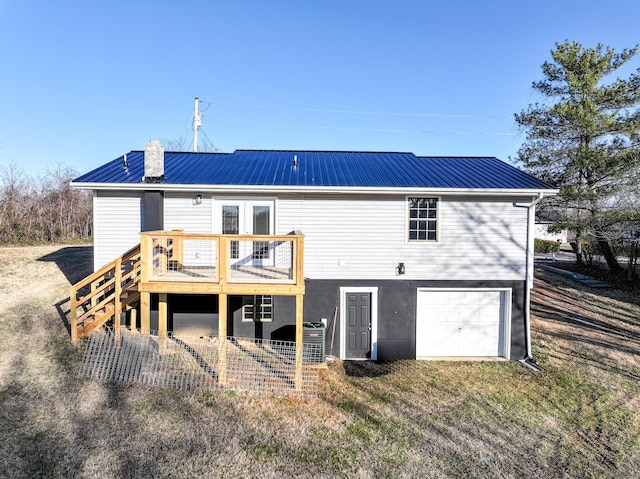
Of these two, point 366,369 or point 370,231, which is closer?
point 366,369

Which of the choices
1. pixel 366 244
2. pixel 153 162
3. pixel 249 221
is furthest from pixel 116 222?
pixel 366 244

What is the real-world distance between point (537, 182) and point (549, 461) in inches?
258

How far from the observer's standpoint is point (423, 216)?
8.92 meters

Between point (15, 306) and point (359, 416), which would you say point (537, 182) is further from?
point (15, 306)

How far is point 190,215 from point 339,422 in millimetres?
5938

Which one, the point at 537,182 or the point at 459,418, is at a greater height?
the point at 537,182

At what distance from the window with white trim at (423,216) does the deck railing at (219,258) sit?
3247 mm

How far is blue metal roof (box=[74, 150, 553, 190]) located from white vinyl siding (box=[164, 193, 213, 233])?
502 mm

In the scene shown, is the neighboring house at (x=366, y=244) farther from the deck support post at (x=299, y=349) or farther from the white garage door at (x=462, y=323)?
the deck support post at (x=299, y=349)

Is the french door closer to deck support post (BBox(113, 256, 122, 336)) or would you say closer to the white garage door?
deck support post (BBox(113, 256, 122, 336))

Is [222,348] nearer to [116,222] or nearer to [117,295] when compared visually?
[117,295]

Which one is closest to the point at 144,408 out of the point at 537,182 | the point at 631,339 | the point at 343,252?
the point at 343,252

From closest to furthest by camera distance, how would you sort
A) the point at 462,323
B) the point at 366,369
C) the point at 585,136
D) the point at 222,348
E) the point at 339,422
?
the point at 339,422 → the point at 222,348 → the point at 366,369 → the point at 462,323 → the point at 585,136

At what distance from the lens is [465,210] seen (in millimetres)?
8922
